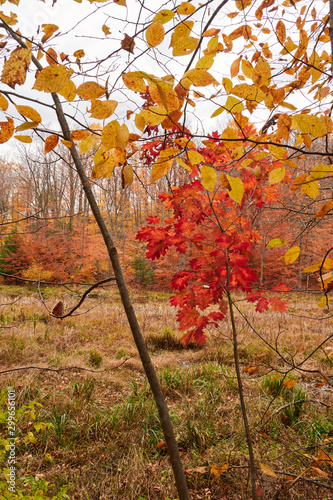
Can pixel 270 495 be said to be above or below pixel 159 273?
below

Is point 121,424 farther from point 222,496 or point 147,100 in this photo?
point 147,100

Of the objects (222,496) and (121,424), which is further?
(121,424)

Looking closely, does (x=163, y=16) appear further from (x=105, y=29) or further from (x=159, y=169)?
(x=105, y=29)

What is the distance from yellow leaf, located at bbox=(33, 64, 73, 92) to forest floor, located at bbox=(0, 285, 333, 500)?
58 cm

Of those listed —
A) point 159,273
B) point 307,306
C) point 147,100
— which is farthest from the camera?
point 159,273

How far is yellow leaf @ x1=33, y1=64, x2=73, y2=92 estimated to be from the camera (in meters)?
0.48

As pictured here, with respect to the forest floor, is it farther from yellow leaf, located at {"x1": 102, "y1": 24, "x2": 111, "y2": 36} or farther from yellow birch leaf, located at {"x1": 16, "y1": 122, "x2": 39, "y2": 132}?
yellow leaf, located at {"x1": 102, "y1": 24, "x2": 111, "y2": 36}

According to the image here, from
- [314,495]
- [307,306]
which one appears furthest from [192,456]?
[307,306]

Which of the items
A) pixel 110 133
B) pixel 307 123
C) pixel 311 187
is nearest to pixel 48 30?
pixel 110 133

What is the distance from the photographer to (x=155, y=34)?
0.53 m

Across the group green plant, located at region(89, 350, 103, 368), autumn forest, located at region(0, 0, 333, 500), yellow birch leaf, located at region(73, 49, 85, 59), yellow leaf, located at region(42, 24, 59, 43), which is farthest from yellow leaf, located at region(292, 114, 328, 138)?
green plant, located at region(89, 350, 103, 368)

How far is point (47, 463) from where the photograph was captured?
2.08m

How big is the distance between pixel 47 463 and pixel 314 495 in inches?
76.7

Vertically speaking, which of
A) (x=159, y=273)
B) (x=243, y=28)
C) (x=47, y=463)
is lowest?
(x=47, y=463)
